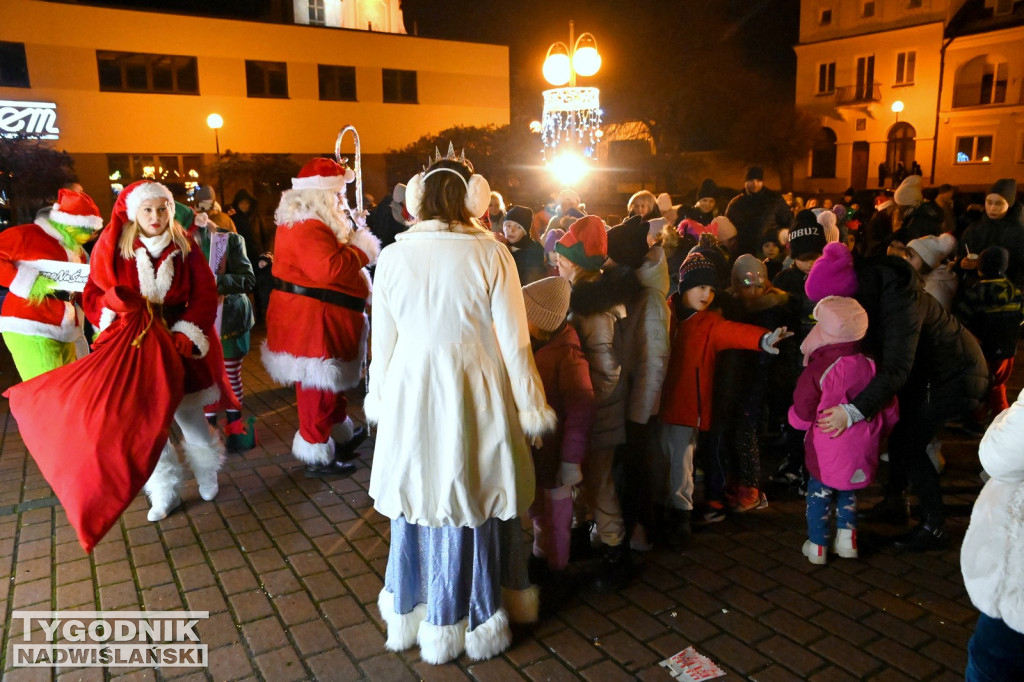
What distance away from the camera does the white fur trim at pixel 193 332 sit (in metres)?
4.55

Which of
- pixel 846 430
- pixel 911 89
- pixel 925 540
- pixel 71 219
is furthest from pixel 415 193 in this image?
pixel 911 89

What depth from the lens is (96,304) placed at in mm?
4555

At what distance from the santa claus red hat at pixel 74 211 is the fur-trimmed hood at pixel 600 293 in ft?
12.1

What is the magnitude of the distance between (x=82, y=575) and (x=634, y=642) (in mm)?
3106

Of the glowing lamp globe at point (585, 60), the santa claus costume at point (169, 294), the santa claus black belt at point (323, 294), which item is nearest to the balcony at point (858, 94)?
the glowing lamp globe at point (585, 60)

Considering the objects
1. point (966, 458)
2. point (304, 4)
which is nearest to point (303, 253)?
point (966, 458)

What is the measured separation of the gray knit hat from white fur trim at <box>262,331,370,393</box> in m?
2.26

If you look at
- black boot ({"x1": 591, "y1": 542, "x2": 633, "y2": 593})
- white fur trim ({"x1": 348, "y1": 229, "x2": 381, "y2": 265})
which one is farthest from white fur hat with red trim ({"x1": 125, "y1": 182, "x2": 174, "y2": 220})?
black boot ({"x1": 591, "y1": 542, "x2": 633, "y2": 593})

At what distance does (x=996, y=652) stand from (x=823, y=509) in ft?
6.36

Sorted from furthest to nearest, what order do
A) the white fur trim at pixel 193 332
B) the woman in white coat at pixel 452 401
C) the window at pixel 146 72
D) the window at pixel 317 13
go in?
1. the window at pixel 317 13
2. the window at pixel 146 72
3. the white fur trim at pixel 193 332
4. the woman in white coat at pixel 452 401

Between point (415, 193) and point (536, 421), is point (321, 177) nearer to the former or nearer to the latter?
point (415, 193)

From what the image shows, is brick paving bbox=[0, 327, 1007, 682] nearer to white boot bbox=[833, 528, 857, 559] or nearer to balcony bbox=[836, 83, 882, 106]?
white boot bbox=[833, 528, 857, 559]

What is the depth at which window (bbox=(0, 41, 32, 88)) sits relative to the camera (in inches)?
871

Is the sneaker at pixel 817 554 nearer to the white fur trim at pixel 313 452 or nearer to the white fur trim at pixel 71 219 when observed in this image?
the white fur trim at pixel 313 452
